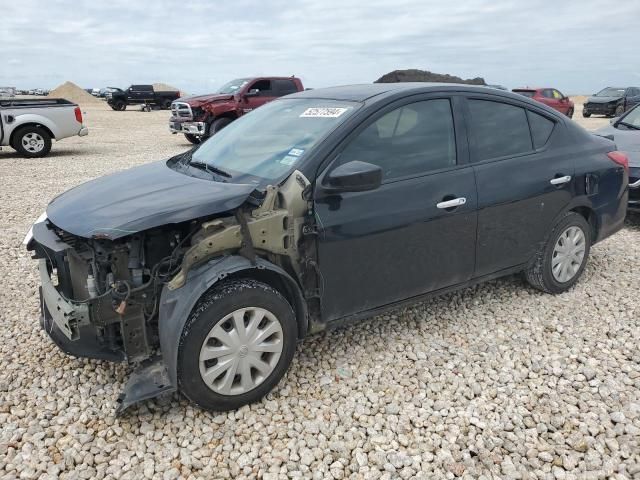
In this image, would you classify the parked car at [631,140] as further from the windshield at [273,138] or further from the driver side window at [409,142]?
the windshield at [273,138]

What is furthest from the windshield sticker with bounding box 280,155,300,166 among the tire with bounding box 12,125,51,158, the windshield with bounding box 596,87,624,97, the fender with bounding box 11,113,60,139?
the windshield with bounding box 596,87,624,97

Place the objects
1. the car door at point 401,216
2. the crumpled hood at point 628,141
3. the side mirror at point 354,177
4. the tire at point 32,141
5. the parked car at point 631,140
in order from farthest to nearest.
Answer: the tire at point 32,141
the crumpled hood at point 628,141
the parked car at point 631,140
the car door at point 401,216
the side mirror at point 354,177

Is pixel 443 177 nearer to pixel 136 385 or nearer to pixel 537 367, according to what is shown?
pixel 537 367

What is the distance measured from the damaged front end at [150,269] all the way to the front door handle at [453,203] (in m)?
0.98

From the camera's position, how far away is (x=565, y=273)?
441cm

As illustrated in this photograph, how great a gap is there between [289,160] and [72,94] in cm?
5856

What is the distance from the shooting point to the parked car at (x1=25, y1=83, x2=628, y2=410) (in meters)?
2.72

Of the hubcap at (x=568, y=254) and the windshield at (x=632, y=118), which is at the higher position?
the windshield at (x=632, y=118)

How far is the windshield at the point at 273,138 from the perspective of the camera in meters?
3.20

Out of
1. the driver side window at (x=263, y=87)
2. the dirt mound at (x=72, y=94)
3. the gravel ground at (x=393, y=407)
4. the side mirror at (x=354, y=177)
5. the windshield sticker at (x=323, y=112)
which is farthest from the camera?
the dirt mound at (x=72, y=94)

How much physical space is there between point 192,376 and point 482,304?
8.36 ft

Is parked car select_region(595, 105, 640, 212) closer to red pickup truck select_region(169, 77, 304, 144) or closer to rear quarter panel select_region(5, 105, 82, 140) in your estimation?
red pickup truck select_region(169, 77, 304, 144)

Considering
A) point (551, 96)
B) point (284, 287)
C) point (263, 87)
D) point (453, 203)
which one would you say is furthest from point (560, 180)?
point (551, 96)

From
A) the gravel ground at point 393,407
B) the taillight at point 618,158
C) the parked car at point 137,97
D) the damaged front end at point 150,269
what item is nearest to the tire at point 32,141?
the gravel ground at point 393,407
